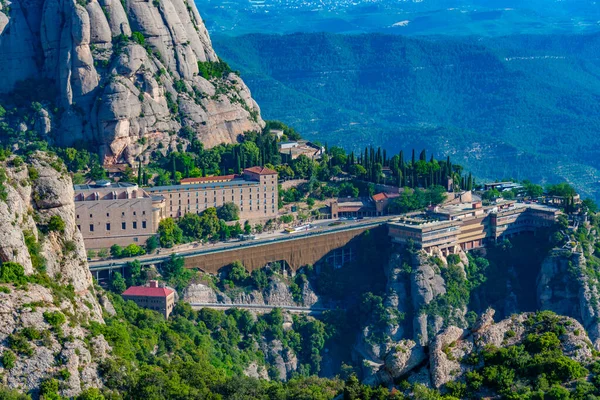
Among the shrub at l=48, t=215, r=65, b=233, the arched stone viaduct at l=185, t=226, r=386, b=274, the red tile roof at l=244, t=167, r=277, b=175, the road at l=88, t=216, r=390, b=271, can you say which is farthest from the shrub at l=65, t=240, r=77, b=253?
the red tile roof at l=244, t=167, r=277, b=175

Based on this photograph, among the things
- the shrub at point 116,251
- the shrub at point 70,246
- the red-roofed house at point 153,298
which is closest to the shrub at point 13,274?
the shrub at point 70,246

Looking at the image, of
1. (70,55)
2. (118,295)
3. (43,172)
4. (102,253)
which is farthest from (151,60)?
(43,172)

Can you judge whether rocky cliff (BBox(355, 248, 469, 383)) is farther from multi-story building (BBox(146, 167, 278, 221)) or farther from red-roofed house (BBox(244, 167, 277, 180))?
red-roofed house (BBox(244, 167, 277, 180))

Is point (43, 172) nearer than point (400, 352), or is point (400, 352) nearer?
point (400, 352)

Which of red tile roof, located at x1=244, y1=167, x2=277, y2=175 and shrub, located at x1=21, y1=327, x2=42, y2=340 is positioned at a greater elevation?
shrub, located at x1=21, y1=327, x2=42, y2=340

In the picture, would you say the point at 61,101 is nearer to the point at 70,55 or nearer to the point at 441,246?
the point at 70,55

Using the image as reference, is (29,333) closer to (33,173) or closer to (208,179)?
(33,173)

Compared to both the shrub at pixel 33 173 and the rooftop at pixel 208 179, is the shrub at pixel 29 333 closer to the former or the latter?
the shrub at pixel 33 173

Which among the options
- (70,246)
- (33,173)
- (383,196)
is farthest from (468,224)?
(33,173)

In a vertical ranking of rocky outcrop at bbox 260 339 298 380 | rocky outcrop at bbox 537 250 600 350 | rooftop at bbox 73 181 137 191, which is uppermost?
rooftop at bbox 73 181 137 191
